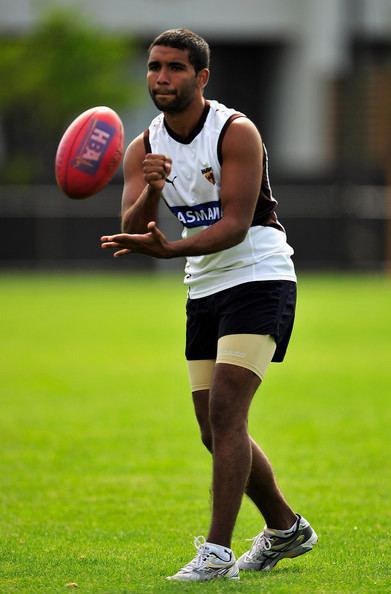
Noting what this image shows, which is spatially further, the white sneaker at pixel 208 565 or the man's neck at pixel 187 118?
the man's neck at pixel 187 118

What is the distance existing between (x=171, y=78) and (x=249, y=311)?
107 centimetres

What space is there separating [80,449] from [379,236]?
27027 millimetres

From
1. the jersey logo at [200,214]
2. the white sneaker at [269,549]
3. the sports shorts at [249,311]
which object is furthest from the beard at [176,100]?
the white sneaker at [269,549]

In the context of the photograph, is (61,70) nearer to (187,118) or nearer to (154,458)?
(154,458)

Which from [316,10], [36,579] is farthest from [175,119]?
[316,10]

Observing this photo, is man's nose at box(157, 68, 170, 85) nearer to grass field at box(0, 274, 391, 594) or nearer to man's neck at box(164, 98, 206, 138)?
man's neck at box(164, 98, 206, 138)

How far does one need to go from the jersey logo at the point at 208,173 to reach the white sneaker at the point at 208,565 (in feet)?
5.18

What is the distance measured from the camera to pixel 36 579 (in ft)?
20.5

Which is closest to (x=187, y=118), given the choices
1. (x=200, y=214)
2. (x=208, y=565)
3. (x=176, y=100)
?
(x=176, y=100)

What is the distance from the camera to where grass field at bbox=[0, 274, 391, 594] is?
658 cm

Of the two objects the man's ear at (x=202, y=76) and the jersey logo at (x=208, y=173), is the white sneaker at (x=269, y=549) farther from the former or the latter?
the man's ear at (x=202, y=76)

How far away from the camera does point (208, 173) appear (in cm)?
625

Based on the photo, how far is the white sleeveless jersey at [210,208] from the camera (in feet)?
20.5

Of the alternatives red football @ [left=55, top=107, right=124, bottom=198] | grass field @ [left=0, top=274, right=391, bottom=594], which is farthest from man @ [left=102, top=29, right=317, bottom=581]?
grass field @ [left=0, top=274, right=391, bottom=594]
